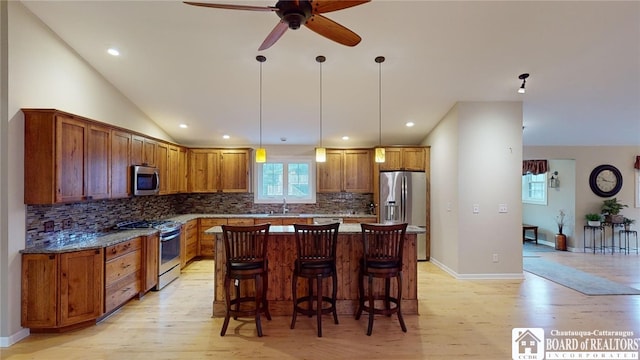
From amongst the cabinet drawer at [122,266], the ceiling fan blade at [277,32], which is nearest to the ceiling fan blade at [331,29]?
the ceiling fan blade at [277,32]

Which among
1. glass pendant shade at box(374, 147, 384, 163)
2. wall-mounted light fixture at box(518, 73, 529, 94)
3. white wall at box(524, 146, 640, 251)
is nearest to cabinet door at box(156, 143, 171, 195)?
glass pendant shade at box(374, 147, 384, 163)

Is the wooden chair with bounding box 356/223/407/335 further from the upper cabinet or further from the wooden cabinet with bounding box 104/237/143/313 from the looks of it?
the upper cabinet

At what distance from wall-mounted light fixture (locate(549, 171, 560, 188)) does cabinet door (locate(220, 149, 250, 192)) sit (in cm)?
719

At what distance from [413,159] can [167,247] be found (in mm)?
4561

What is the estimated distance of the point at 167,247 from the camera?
4.67m

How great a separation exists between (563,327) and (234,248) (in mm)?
3478

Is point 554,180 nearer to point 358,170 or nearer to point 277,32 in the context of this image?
A: point 358,170

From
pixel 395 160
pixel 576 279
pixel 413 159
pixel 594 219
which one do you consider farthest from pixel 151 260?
pixel 594 219

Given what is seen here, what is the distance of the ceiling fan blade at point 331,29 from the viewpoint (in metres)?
2.24

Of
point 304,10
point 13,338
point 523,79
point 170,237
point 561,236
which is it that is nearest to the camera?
point 304,10

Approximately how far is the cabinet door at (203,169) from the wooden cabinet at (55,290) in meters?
3.27

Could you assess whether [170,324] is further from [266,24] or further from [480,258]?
[480,258]

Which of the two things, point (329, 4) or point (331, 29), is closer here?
point (329, 4)

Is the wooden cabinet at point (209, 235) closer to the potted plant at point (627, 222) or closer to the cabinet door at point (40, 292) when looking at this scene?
the cabinet door at point (40, 292)
